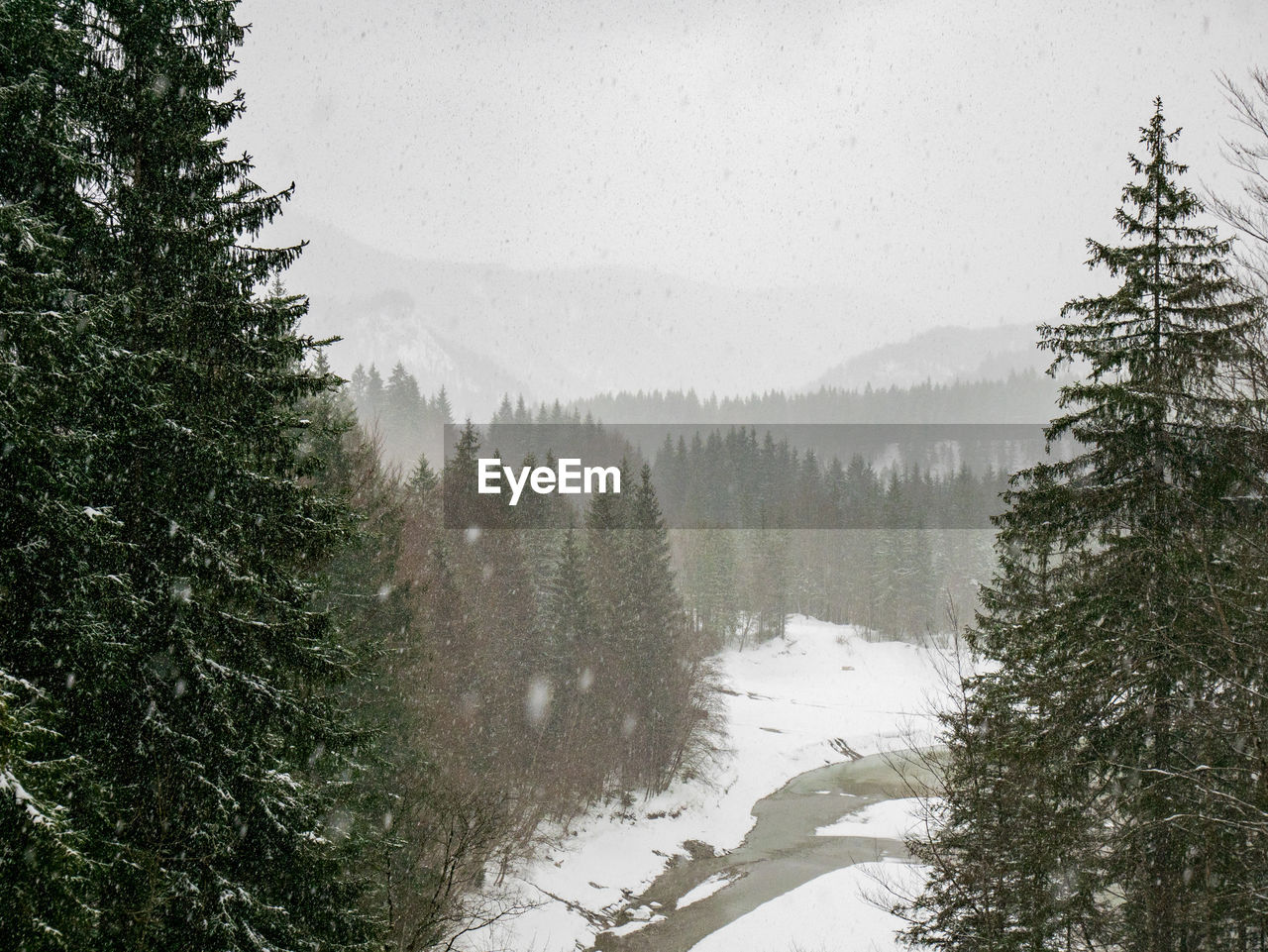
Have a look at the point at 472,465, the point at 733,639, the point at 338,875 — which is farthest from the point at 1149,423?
the point at 733,639

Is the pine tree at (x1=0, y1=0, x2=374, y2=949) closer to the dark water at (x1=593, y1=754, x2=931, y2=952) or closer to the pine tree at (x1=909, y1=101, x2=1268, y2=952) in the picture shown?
the pine tree at (x1=909, y1=101, x2=1268, y2=952)

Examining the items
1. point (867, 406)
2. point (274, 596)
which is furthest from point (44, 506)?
point (867, 406)

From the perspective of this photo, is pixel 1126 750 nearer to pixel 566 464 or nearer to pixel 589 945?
pixel 589 945

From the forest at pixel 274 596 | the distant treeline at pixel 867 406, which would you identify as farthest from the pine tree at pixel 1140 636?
the distant treeline at pixel 867 406

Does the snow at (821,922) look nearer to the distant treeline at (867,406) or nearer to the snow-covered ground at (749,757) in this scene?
the snow-covered ground at (749,757)

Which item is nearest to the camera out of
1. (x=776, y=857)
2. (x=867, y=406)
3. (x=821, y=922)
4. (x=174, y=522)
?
(x=174, y=522)

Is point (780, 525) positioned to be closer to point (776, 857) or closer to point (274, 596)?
point (776, 857)
